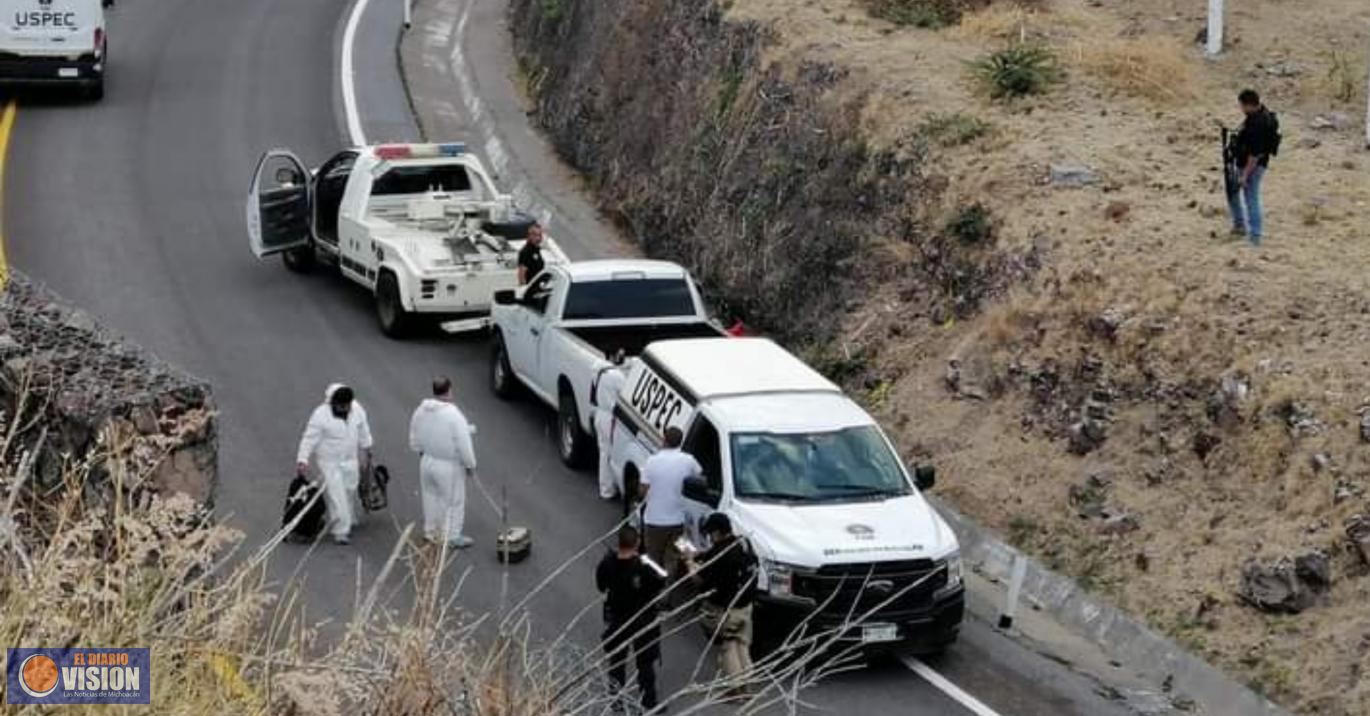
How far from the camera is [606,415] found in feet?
60.1

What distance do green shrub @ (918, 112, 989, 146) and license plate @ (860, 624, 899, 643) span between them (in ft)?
29.8

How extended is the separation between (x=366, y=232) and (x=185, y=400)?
9716 millimetres

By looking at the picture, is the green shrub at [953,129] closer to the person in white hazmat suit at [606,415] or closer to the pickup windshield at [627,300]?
the pickup windshield at [627,300]

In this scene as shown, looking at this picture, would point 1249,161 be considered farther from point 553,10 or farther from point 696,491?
point 553,10

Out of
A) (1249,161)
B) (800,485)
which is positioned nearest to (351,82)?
(1249,161)

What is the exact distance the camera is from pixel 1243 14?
2644 centimetres

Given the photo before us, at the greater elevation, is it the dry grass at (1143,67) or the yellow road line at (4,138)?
the dry grass at (1143,67)

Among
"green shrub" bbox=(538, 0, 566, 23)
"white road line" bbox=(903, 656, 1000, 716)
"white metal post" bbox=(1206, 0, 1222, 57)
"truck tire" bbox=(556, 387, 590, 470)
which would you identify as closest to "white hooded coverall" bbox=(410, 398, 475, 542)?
"truck tire" bbox=(556, 387, 590, 470)

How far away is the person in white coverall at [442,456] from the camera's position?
1673 centimetres

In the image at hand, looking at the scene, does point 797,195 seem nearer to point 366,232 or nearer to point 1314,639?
point 366,232

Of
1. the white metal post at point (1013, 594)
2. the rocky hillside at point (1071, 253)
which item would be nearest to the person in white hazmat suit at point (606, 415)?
the rocky hillside at point (1071, 253)

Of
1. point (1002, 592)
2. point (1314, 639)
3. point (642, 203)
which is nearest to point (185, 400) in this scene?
point (1002, 592)

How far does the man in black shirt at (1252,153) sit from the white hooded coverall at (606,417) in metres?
6.03

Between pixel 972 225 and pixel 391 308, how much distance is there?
6.42 m
